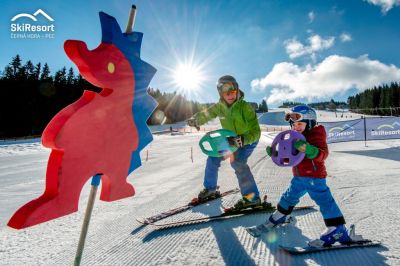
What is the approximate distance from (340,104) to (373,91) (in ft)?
280

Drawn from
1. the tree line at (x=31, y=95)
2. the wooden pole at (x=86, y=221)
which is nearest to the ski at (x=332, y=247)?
the wooden pole at (x=86, y=221)

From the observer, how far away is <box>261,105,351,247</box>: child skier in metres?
2.47

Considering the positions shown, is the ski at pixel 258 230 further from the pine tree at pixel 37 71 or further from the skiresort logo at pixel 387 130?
the pine tree at pixel 37 71

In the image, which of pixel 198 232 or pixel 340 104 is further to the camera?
pixel 340 104

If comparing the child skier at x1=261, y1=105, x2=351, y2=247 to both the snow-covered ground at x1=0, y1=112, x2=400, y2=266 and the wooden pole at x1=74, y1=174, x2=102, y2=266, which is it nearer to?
the snow-covered ground at x1=0, y1=112, x2=400, y2=266

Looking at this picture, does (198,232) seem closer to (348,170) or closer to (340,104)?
(348,170)

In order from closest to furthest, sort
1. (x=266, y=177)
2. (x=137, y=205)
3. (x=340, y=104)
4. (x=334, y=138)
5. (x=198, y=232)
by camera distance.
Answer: (x=198, y=232)
(x=137, y=205)
(x=266, y=177)
(x=334, y=138)
(x=340, y=104)

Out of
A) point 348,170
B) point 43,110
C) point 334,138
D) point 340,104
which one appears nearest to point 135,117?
point 348,170

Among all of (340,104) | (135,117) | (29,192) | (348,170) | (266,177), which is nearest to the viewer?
(135,117)

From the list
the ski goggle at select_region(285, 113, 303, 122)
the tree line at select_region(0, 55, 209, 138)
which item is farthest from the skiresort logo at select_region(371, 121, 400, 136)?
the tree line at select_region(0, 55, 209, 138)

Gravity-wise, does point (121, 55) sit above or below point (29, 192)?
above

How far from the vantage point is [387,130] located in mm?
12797

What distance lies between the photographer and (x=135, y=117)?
7.89ft

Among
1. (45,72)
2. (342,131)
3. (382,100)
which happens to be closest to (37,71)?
(45,72)
